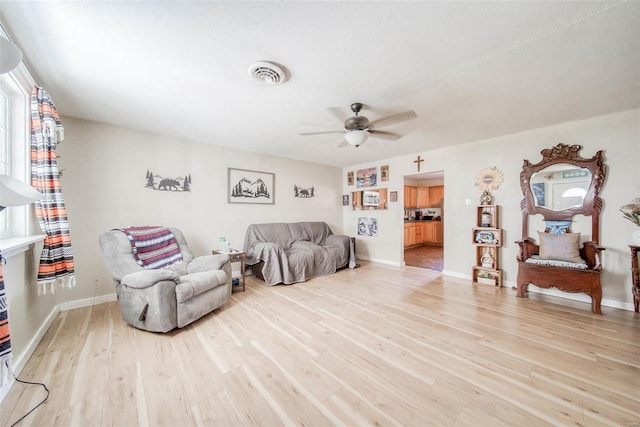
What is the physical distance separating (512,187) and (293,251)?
3.62m

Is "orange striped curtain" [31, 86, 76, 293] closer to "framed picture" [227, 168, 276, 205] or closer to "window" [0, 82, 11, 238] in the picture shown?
"window" [0, 82, 11, 238]

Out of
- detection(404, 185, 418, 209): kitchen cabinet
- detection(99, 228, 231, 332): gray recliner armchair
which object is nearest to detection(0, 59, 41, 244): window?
detection(99, 228, 231, 332): gray recliner armchair

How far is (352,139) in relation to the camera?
251 cm

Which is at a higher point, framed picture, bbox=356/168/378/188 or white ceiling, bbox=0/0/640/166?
white ceiling, bbox=0/0/640/166

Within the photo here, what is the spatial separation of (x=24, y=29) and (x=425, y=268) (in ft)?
18.8

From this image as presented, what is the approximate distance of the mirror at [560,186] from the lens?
3027 millimetres

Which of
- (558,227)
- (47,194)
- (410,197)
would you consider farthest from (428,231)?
(47,194)

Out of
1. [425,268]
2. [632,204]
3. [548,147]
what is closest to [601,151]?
[548,147]

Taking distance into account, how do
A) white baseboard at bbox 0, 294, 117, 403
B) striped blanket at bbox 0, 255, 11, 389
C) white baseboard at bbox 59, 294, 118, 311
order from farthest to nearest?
white baseboard at bbox 59, 294, 118, 311 → white baseboard at bbox 0, 294, 117, 403 → striped blanket at bbox 0, 255, 11, 389

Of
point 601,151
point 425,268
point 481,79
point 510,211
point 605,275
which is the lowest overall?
point 425,268

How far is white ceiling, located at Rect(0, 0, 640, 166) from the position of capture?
138 centimetres

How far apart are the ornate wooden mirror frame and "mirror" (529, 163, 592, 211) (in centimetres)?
3

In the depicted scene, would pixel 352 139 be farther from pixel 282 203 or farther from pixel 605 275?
pixel 605 275

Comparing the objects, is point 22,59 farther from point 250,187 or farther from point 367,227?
point 367,227
